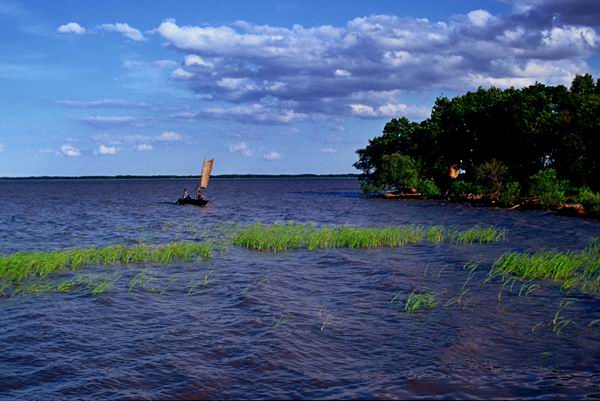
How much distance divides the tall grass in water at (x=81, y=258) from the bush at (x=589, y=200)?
36.4 metres

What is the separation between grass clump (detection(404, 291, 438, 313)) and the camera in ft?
55.8

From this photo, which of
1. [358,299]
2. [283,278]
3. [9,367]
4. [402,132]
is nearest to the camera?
[9,367]

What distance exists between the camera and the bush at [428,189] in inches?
3258

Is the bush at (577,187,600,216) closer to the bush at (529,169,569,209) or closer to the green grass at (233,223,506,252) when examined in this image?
the bush at (529,169,569,209)

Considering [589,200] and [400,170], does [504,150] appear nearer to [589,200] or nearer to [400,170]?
[400,170]

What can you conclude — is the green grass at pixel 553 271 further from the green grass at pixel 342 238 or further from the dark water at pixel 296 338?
the green grass at pixel 342 238

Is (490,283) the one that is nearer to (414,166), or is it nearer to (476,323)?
(476,323)

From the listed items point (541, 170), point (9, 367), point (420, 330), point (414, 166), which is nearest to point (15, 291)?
point (9, 367)

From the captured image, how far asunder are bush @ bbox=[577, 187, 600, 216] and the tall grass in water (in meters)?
36.4

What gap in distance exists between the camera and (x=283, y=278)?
74.4 feet

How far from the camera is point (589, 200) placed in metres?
50.8

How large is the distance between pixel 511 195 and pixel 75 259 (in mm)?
51446

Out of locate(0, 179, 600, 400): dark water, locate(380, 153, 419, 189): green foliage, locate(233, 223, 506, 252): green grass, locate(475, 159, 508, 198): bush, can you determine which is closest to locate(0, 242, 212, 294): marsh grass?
locate(0, 179, 600, 400): dark water

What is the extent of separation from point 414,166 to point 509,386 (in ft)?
242
